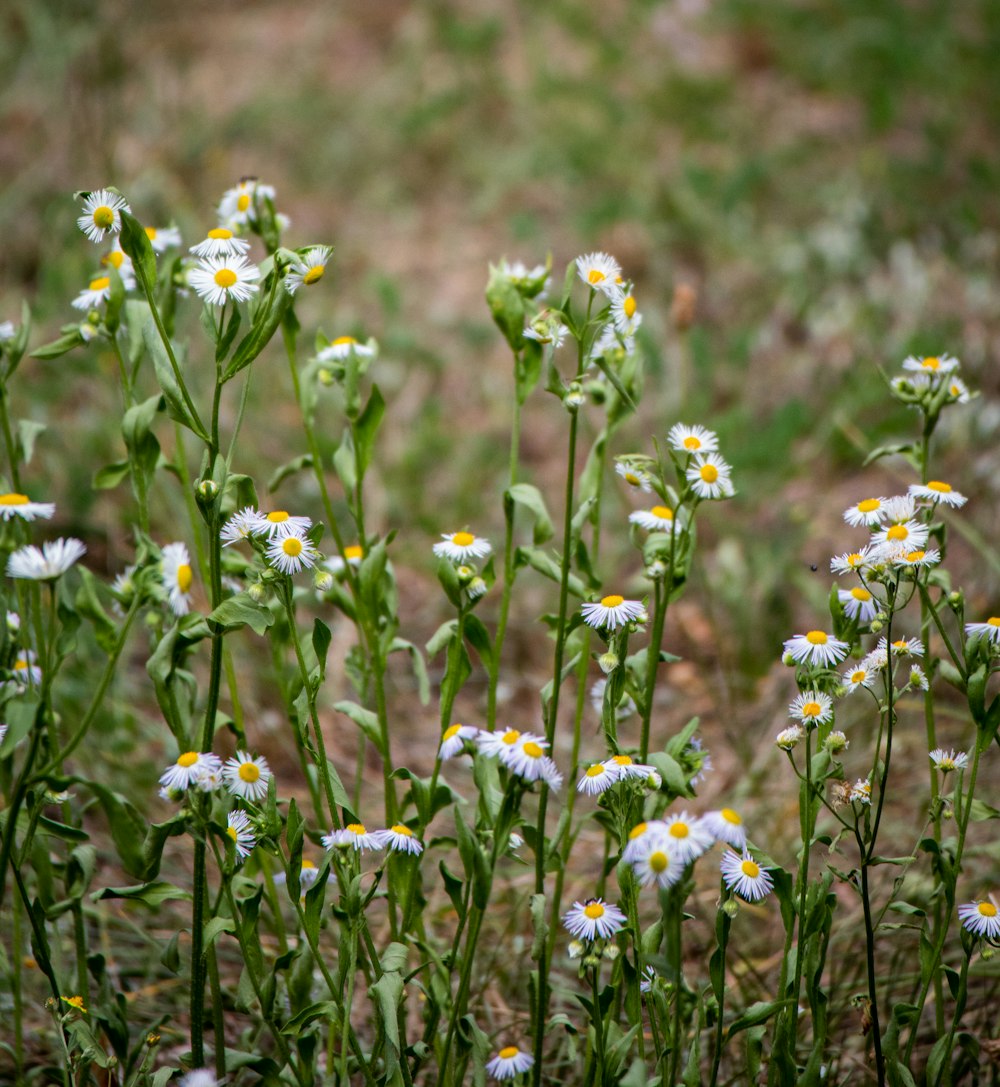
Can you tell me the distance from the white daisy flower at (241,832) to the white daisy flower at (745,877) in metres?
0.48

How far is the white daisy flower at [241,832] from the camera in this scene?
1126mm

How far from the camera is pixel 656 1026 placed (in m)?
1.16

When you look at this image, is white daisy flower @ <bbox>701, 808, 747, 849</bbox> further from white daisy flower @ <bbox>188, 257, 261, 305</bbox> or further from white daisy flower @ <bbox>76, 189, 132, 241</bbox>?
white daisy flower @ <bbox>76, 189, 132, 241</bbox>

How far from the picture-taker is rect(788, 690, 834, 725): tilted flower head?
1117 millimetres

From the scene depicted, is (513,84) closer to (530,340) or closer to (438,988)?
(530,340)

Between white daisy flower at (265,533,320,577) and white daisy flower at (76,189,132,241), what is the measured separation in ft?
1.10

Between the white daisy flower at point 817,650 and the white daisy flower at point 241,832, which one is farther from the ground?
the white daisy flower at point 817,650

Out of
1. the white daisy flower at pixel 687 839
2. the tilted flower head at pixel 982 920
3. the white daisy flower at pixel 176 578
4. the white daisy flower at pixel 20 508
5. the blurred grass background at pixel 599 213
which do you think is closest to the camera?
the white daisy flower at pixel 687 839

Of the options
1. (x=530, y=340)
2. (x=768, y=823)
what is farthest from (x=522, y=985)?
(x=530, y=340)

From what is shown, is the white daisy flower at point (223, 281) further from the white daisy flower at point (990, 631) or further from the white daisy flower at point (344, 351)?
the white daisy flower at point (990, 631)

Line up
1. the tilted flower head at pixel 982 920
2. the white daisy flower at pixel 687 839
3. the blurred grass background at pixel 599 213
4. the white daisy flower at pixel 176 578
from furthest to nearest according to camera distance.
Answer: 1. the blurred grass background at pixel 599 213
2. the white daisy flower at pixel 176 578
3. the tilted flower head at pixel 982 920
4. the white daisy flower at pixel 687 839

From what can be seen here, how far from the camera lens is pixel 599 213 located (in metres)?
3.45

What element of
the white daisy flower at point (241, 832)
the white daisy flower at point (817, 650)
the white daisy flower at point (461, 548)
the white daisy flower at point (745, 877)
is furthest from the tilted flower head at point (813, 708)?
the white daisy flower at point (241, 832)

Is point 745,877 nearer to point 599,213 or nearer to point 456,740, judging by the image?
point 456,740
